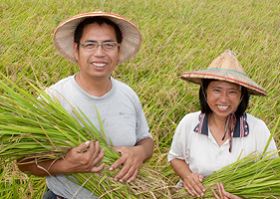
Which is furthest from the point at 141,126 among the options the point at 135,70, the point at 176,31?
the point at 176,31

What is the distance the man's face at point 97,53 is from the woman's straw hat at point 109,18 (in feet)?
0.16

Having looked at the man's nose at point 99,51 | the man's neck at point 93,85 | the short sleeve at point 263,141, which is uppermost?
the man's nose at point 99,51

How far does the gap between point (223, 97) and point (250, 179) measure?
1.06 feet

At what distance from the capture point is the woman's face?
199 centimetres

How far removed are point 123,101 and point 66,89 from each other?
212 millimetres

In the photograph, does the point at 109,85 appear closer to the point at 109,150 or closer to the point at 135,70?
the point at 109,150

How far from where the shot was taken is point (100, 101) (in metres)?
1.82

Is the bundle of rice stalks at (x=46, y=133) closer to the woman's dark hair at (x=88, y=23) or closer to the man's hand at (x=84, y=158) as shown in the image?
the man's hand at (x=84, y=158)

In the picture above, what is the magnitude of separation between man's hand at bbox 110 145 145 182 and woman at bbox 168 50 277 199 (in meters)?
0.26

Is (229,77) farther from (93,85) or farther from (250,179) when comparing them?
(93,85)

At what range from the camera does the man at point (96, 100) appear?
1753 mm

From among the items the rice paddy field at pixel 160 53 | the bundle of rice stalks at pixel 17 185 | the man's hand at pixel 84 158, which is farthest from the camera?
the rice paddy field at pixel 160 53

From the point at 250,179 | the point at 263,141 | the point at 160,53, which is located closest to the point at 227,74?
the point at 263,141

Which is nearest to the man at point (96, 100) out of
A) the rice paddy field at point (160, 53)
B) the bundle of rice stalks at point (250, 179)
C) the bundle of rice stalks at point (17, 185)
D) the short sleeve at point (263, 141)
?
the rice paddy field at point (160, 53)
